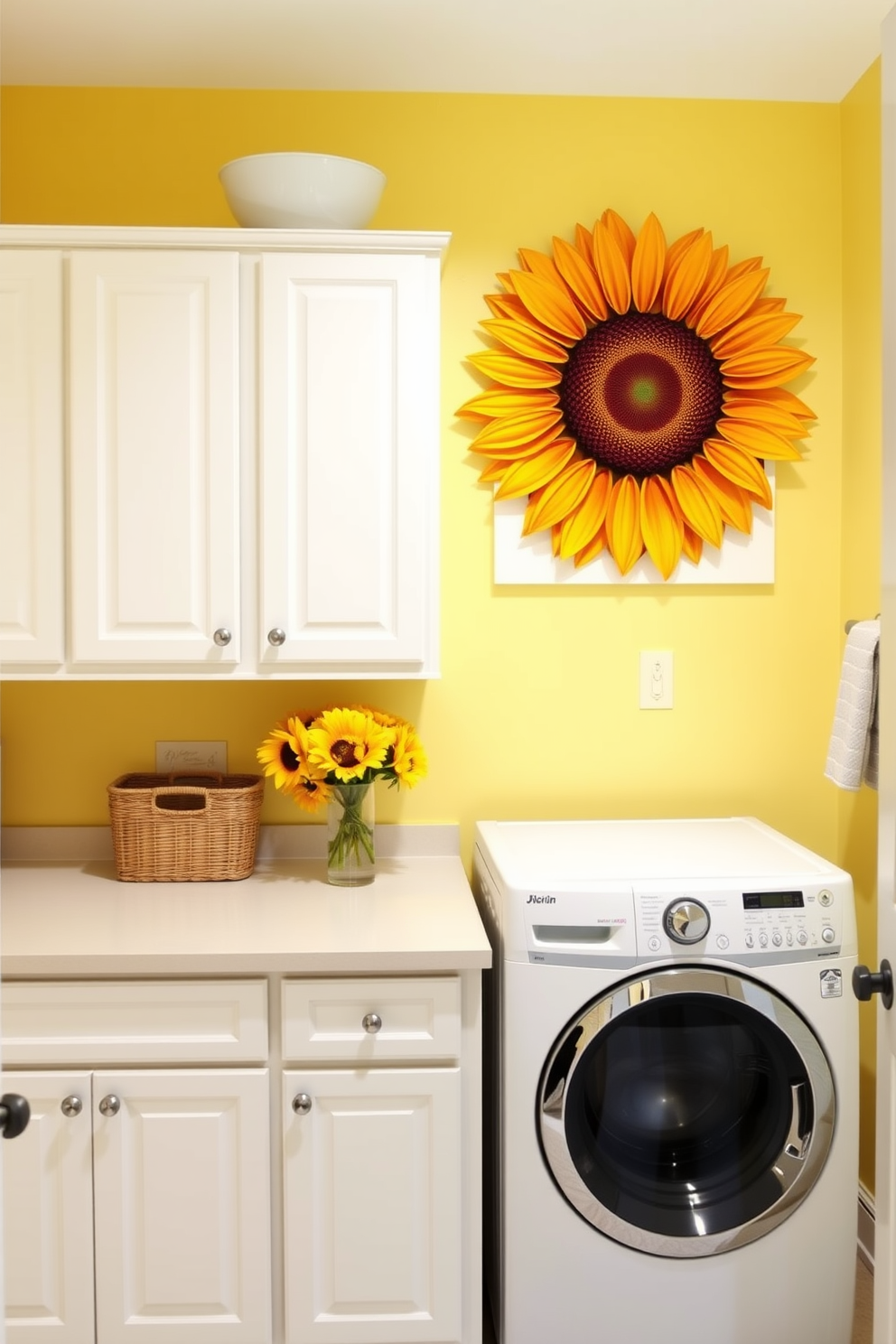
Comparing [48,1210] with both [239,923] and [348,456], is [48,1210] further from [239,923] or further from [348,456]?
[348,456]

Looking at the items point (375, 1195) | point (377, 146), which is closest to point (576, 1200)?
point (375, 1195)

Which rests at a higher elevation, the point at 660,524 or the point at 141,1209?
the point at 660,524

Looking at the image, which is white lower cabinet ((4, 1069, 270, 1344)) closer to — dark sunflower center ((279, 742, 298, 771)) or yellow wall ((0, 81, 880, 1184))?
dark sunflower center ((279, 742, 298, 771))

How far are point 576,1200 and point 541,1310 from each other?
21 cm

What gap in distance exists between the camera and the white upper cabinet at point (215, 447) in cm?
209

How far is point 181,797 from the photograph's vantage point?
7.79 ft

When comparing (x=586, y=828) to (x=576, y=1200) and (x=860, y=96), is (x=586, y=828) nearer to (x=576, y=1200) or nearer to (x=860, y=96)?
(x=576, y=1200)

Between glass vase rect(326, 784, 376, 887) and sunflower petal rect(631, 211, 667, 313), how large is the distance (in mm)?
1210

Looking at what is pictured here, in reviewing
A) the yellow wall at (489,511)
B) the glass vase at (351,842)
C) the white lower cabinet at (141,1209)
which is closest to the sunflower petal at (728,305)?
the yellow wall at (489,511)

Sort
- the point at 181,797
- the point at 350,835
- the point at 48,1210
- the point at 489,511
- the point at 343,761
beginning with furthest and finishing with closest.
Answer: the point at 489,511, the point at 181,797, the point at 350,835, the point at 343,761, the point at 48,1210

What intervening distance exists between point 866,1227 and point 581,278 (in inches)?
84.0

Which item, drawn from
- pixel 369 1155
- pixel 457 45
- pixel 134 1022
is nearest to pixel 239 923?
pixel 134 1022

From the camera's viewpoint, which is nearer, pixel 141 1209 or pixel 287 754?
pixel 141 1209

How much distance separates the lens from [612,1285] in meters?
1.96
